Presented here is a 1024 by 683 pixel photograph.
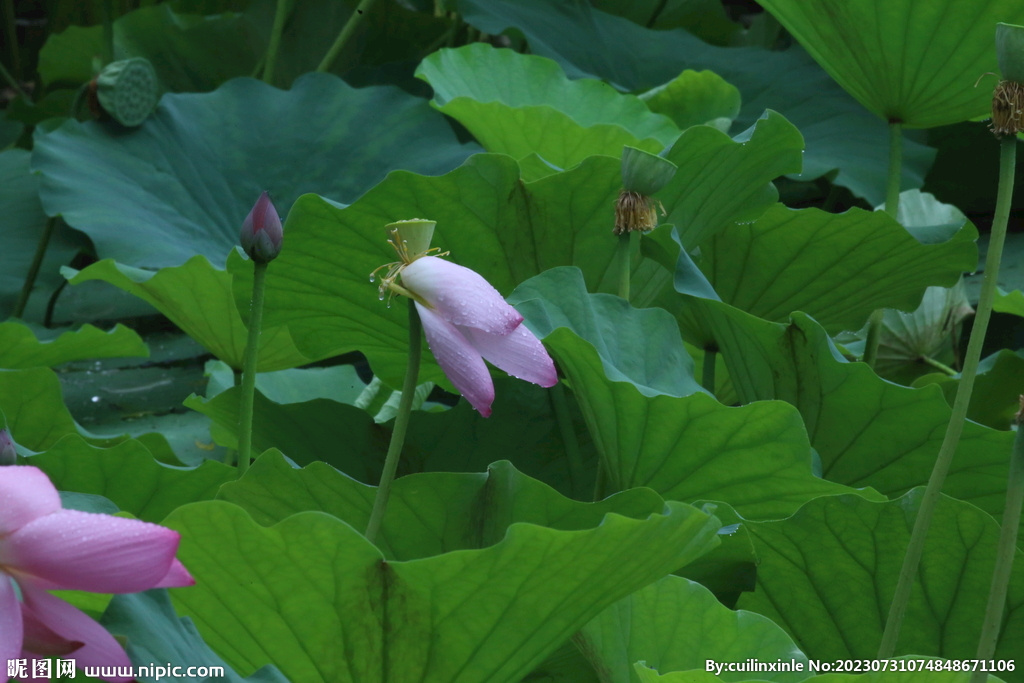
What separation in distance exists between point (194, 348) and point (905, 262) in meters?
1.07

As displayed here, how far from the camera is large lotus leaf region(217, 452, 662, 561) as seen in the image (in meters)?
0.50

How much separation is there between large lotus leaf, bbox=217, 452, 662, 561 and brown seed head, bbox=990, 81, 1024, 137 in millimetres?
235

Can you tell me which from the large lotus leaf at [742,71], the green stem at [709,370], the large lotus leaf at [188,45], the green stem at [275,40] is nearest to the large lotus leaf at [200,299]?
the green stem at [709,370]

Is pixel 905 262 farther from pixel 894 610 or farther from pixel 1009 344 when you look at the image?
pixel 1009 344

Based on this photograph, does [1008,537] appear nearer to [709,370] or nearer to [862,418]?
[862,418]

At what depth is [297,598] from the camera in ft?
1.32

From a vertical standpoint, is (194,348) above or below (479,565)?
below

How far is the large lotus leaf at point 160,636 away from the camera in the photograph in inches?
Result: 14.3

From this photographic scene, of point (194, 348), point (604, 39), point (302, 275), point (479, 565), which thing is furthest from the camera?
point (604, 39)

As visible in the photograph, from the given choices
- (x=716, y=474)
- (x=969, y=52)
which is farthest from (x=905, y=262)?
(x=716, y=474)

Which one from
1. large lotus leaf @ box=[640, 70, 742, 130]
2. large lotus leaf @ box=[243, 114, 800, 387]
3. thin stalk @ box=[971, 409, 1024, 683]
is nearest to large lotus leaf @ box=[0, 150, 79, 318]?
large lotus leaf @ box=[243, 114, 800, 387]

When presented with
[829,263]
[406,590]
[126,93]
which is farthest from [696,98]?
[406,590]

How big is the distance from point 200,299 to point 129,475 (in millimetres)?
352

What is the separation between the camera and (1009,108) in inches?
16.4
